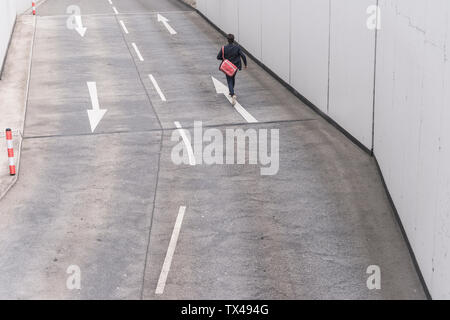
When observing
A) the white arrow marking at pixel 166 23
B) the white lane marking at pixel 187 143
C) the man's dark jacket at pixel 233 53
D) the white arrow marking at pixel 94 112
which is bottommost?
the white arrow marking at pixel 166 23

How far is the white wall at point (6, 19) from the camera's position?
82.0 feet

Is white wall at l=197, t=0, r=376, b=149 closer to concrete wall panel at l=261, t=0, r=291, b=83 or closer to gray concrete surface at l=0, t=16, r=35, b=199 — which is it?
concrete wall panel at l=261, t=0, r=291, b=83

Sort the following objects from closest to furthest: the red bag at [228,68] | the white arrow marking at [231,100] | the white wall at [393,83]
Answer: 1. the white wall at [393,83]
2. the white arrow marking at [231,100]
3. the red bag at [228,68]

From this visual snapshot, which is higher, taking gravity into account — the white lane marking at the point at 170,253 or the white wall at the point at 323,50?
the white wall at the point at 323,50

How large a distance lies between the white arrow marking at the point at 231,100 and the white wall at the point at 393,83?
1.87 m

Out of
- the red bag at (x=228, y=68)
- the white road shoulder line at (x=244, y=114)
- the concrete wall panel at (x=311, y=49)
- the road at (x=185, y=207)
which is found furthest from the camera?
the red bag at (x=228, y=68)

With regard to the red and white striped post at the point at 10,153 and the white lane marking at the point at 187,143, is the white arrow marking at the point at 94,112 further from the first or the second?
the red and white striped post at the point at 10,153

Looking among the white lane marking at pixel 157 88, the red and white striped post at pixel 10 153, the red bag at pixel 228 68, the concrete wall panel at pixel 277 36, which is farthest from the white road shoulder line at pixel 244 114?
the red and white striped post at pixel 10 153

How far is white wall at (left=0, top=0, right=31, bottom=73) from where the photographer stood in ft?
82.0

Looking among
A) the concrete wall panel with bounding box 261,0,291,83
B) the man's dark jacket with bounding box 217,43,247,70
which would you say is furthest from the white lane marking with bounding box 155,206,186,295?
the concrete wall panel with bounding box 261,0,291,83

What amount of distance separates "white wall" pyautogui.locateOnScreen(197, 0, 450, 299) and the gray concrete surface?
25.4 ft

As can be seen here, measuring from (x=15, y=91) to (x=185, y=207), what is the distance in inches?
425
